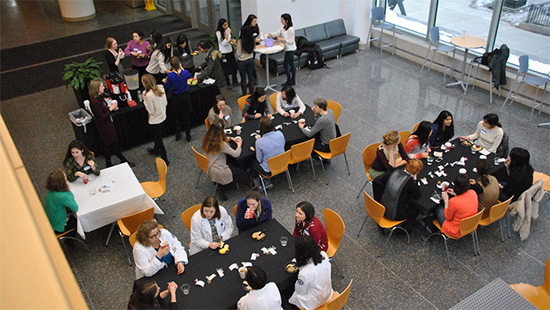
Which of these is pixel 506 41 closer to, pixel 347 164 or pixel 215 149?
pixel 347 164

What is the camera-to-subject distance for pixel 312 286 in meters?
4.01

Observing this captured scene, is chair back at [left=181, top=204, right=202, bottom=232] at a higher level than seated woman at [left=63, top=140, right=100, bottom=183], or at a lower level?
lower

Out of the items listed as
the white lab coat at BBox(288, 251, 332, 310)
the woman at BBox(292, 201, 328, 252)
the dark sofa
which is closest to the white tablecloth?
the woman at BBox(292, 201, 328, 252)

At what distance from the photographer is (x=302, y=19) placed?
1083 centimetres

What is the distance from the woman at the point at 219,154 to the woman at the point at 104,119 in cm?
174

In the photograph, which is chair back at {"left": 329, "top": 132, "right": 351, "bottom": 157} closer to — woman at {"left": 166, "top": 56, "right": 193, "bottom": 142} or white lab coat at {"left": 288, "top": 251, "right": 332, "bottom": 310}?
white lab coat at {"left": 288, "top": 251, "right": 332, "bottom": 310}

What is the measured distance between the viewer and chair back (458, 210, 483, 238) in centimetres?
488

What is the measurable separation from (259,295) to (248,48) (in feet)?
19.9

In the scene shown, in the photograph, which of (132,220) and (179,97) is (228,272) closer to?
(132,220)

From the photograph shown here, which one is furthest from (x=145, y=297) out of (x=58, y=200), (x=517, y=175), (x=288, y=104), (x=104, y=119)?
(x=517, y=175)

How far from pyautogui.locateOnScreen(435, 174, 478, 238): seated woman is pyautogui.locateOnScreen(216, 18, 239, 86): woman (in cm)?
567

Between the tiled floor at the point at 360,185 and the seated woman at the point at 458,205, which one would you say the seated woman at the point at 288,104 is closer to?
the tiled floor at the point at 360,185

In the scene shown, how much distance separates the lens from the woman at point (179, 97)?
23.8 ft

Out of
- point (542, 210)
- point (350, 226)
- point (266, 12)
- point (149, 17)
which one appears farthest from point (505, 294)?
point (149, 17)
